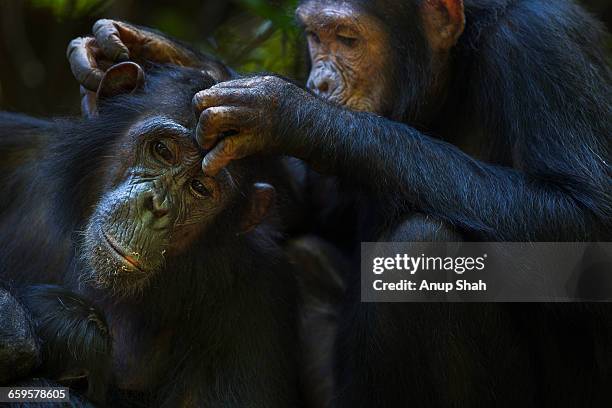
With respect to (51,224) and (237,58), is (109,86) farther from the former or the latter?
(237,58)

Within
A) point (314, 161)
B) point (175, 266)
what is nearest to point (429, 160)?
point (314, 161)

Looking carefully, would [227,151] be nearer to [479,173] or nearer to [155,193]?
[155,193]

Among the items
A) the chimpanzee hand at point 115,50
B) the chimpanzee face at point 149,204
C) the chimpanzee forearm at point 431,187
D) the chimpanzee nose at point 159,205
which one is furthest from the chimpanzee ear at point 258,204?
the chimpanzee hand at point 115,50

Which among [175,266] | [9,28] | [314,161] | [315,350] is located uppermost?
[314,161]

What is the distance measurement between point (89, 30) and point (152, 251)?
3.52m

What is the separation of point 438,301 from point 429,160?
0.63m

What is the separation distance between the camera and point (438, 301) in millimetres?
4754

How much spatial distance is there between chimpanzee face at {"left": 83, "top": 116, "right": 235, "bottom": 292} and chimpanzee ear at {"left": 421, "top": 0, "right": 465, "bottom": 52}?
1372 millimetres

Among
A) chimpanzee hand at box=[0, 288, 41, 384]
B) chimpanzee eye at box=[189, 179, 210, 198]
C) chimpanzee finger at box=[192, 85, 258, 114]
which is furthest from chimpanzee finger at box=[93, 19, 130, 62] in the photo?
chimpanzee hand at box=[0, 288, 41, 384]

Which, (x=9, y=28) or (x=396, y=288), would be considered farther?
(x=9, y=28)

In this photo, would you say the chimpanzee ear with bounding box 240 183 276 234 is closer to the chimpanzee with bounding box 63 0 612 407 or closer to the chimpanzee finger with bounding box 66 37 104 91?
the chimpanzee with bounding box 63 0 612 407

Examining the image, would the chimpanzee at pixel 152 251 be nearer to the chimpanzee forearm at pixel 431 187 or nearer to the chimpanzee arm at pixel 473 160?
the chimpanzee arm at pixel 473 160

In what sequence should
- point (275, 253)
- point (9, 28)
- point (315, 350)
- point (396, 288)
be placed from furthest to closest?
point (9, 28) < point (315, 350) < point (275, 253) < point (396, 288)

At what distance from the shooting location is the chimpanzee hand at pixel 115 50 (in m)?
5.36
